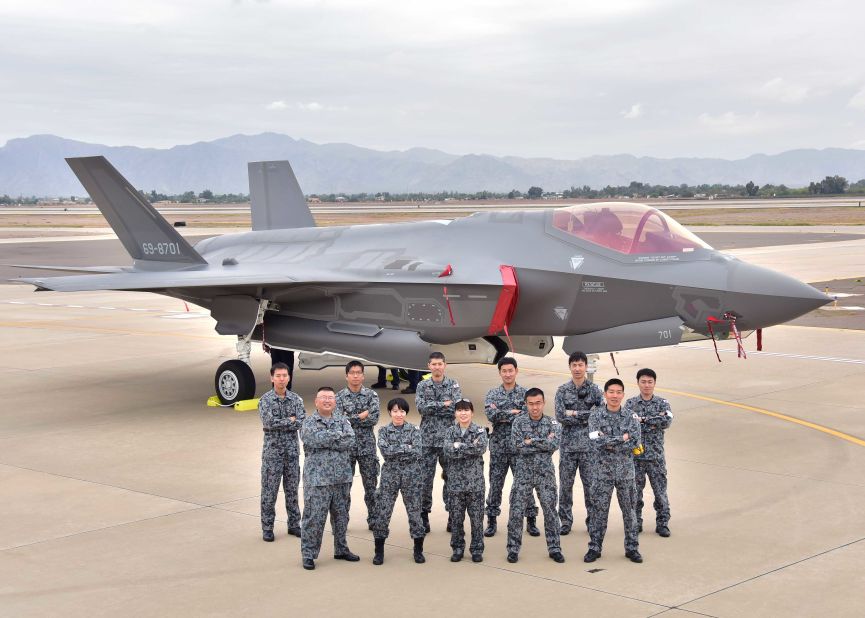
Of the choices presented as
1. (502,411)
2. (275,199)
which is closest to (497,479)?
(502,411)

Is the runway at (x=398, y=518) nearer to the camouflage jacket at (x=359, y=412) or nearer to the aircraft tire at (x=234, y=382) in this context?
the aircraft tire at (x=234, y=382)

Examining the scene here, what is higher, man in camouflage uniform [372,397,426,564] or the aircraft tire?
man in camouflage uniform [372,397,426,564]

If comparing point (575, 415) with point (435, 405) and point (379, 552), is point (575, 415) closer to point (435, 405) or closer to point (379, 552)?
point (435, 405)

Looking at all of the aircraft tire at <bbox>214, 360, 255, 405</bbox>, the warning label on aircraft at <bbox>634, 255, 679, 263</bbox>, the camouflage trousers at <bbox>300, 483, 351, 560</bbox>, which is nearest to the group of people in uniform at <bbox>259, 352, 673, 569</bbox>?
the camouflage trousers at <bbox>300, 483, 351, 560</bbox>

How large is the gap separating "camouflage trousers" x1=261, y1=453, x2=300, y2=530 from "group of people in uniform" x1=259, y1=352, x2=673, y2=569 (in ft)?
0.04

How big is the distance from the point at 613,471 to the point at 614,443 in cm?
22

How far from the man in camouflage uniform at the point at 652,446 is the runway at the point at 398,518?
0.79 feet

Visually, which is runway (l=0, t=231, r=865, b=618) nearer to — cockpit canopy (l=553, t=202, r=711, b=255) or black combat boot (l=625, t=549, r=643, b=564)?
black combat boot (l=625, t=549, r=643, b=564)

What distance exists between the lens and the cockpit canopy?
45.1 feet

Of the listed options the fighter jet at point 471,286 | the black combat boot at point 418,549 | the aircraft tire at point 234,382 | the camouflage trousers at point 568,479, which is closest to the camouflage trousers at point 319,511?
the black combat boot at point 418,549

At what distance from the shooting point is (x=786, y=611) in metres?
7.19

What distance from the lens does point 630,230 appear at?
45.5 ft

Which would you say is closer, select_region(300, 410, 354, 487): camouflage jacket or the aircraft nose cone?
select_region(300, 410, 354, 487): camouflage jacket

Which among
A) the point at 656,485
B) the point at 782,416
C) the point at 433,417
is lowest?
the point at 782,416
